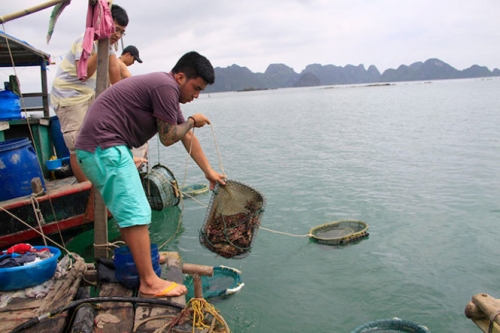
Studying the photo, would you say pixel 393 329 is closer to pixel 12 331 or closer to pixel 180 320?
pixel 180 320

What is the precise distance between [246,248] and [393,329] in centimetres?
192

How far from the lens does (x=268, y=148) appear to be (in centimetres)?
1912

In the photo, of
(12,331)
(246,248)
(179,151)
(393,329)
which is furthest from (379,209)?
(179,151)

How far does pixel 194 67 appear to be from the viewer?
3.32 metres

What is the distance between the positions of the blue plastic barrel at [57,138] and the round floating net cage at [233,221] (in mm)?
5092

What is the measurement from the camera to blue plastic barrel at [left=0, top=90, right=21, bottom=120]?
7302 millimetres

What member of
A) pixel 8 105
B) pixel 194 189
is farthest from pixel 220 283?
pixel 194 189

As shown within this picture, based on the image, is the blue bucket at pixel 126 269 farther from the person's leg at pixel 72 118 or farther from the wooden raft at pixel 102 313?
the person's leg at pixel 72 118

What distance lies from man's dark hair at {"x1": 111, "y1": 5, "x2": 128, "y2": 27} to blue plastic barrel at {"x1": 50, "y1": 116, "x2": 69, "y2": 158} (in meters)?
3.83

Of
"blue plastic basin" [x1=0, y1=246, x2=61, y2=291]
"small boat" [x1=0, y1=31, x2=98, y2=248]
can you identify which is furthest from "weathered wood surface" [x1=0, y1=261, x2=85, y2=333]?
"small boat" [x1=0, y1=31, x2=98, y2=248]

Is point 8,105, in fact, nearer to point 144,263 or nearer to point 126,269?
point 126,269

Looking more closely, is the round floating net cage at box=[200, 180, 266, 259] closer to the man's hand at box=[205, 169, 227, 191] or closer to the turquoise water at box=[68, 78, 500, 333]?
the man's hand at box=[205, 169, 227, 191]

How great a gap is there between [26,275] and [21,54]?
586 centimetres

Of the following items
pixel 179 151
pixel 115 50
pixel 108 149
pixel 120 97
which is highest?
pixel 115 50
